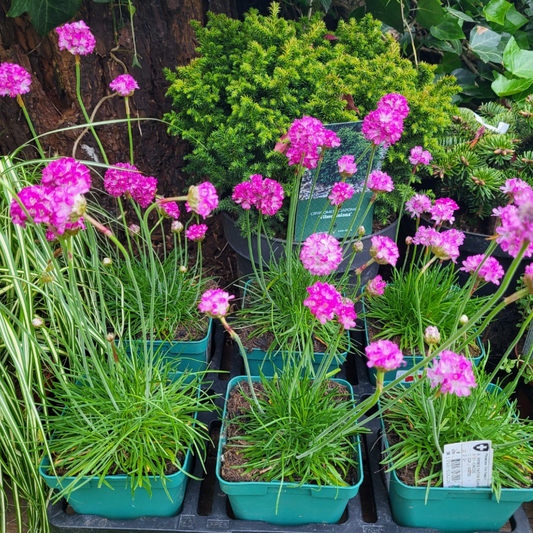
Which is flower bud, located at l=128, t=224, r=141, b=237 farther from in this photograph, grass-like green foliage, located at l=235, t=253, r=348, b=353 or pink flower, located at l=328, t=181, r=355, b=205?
pink flower, located at l=328, t=181, r=355, b=205

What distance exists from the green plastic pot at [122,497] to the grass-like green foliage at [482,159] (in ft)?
3.78

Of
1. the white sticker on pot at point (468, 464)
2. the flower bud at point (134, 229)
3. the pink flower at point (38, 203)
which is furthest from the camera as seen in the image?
the flower bud at point (134, 229)

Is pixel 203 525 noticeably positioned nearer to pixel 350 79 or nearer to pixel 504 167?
pixel 350 79

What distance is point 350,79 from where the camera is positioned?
136 cm

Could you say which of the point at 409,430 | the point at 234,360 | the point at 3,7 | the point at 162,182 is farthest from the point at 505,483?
the point at 3,7

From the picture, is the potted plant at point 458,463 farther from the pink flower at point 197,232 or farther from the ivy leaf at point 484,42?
the ivy leaf at point 484,42

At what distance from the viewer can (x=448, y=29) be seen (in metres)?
1.77

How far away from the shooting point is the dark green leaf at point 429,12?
1.72m

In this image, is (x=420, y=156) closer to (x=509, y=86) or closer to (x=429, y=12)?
(x=509, y=86)

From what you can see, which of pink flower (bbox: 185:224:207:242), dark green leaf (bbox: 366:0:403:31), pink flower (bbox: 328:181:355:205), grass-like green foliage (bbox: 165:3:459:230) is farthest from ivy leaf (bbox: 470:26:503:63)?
pink flower (bbox: 185:224:207:242)

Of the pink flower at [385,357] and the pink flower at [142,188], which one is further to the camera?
the pink flower at [142,188]

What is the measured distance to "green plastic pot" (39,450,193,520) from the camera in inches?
37.6

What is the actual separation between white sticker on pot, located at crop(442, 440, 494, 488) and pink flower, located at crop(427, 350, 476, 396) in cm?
23

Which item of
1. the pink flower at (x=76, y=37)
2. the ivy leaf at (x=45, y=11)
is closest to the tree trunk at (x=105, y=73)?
the ivy leaf at (x=45, y=11)
